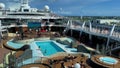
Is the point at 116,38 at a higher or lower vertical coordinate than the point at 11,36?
higher

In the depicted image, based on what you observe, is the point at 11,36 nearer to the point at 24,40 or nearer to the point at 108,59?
the point at 24,40

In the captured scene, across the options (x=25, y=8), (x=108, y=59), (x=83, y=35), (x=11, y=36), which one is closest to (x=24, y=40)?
(x=11, y=36)

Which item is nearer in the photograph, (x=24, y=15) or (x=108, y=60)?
(x=108, y=60)

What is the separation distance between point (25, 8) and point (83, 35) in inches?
628

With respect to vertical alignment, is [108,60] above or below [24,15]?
below

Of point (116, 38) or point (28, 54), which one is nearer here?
point (28, 54)

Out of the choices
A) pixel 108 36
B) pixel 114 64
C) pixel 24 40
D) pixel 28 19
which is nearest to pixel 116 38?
pixel 108 36

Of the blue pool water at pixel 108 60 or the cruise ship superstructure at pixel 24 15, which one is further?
the cruise ship superstructure at pixel 24 15

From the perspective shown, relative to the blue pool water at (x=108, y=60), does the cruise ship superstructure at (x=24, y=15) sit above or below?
above

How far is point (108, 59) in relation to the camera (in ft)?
40.3

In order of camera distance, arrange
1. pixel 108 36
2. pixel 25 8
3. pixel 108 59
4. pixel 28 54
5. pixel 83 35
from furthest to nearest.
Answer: pixel 25 8 < pixel 83 35 < pixel 108 36 < pixel 28 54 < pixel 108 59

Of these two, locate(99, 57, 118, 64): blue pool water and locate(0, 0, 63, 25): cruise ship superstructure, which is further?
locate(0, 0, 63, 25): cruise ship superstructure

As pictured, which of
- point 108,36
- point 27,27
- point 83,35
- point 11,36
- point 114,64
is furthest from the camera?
point 27,27

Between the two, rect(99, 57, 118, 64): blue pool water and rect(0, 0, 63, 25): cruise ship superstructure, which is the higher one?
rect(0, 0, 63, 25): cruise ship superstructure
